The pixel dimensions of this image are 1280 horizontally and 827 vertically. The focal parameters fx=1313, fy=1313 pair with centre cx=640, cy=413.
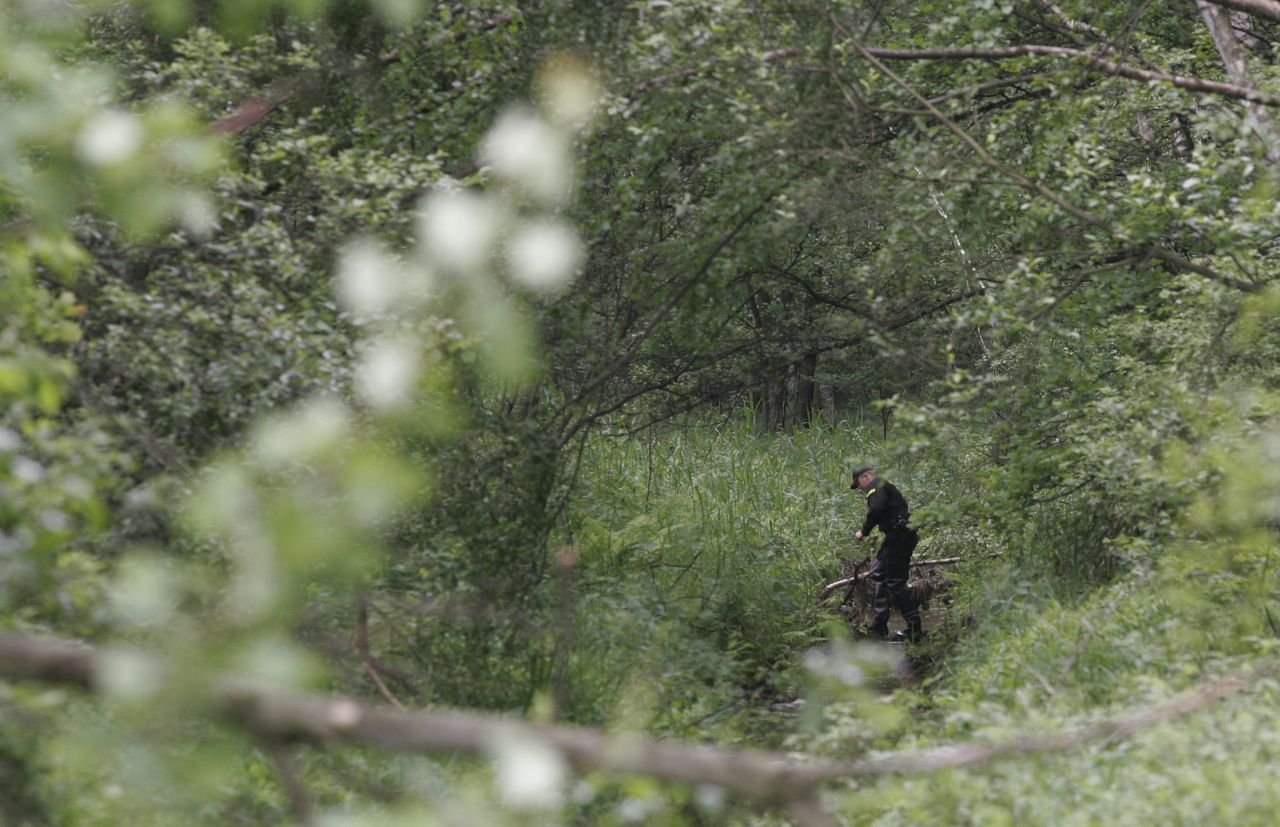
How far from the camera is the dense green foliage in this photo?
13.4 feet

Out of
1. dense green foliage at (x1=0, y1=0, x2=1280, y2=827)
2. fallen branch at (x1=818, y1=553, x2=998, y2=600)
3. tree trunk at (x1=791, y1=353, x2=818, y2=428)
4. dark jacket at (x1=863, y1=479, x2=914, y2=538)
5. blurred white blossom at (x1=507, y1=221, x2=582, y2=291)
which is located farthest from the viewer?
tree trunk at (x1=791, y1=353, x2=818, y2=428)

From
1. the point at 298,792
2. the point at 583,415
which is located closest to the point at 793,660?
the point at 583,415

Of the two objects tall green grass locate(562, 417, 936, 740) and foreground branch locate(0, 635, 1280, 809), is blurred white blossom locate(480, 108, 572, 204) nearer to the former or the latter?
tall green grass locate(562, 417, 936, 740)

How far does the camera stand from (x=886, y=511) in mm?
12156

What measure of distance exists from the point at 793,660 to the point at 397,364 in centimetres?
562

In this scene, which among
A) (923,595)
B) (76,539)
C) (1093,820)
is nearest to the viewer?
(1093,820)

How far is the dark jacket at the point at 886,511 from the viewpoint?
1209cm

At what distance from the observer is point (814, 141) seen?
8.27 m

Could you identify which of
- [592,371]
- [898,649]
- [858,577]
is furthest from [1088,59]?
[858,577]

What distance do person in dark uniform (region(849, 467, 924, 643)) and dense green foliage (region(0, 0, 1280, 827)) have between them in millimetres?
452

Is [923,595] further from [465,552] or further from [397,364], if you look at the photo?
[397,364]

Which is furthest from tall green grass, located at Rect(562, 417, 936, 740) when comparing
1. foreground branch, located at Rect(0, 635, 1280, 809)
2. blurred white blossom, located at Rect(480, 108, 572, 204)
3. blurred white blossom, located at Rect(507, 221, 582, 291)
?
foreground branch, located at Rect(0, 635, 1280, 809)

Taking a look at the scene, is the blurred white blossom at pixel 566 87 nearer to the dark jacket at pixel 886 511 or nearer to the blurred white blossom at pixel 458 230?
the blurred white blossom at pixel 458 230

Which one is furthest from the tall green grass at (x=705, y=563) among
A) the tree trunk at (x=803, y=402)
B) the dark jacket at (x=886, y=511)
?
the tree trunk at (x=803, y=402)
